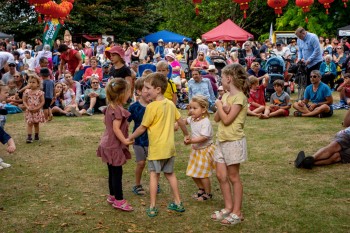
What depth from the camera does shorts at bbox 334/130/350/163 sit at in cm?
700

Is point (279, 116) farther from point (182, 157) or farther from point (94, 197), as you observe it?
point (94, 197)

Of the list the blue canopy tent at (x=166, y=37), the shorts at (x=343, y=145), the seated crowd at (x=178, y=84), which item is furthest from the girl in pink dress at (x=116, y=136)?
the blue canopy tent at (x=166, y=37)

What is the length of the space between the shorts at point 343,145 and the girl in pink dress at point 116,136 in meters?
3.24

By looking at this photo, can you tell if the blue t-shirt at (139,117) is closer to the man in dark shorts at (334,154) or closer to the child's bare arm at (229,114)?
the child's bare arm at (229,114)

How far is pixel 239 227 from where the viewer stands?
4820 millimetres

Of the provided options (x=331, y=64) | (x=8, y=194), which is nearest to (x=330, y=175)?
(x=8, y=194)

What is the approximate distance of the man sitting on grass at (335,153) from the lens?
22.8 feet

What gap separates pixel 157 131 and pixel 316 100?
291 inches

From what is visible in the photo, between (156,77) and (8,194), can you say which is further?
(8,194)

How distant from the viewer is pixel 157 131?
16.8ft

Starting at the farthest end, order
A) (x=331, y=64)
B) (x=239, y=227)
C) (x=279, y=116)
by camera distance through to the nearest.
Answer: (x=331, y=64) < (x=279, y=116) < (x=239, y=227)

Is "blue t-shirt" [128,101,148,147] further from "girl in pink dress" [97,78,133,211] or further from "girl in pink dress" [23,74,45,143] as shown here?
"girl in pink dress" [23,74,45,143]

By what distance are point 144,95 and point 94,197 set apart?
4.30 feet

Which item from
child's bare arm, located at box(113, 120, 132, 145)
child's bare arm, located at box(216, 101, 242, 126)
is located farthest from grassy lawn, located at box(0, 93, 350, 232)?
child's bare arm, located at box(216, 101, 242, 126)
